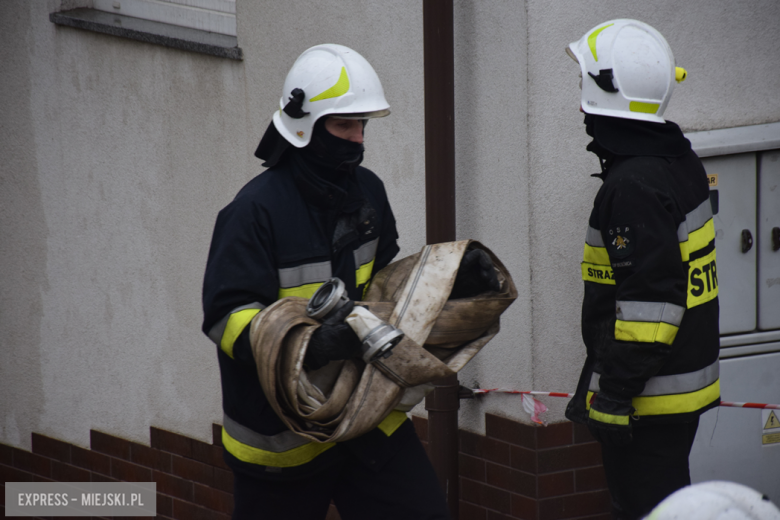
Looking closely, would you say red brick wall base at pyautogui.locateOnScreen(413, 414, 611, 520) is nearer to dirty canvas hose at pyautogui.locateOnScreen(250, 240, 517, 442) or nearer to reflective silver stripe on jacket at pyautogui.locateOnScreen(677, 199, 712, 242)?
dirty canvas hose at pyautogui.locateOnScreen(250, 240, 517, 442)

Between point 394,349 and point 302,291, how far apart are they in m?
0.37

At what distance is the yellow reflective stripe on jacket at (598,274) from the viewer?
2877 millimetres

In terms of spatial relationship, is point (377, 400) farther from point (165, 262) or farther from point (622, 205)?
point (165, 262)

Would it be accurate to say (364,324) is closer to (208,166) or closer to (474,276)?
(474,276)

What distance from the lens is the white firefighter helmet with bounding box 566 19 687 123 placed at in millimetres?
2812

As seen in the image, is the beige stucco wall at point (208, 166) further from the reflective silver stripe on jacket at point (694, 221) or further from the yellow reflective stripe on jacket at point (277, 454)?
the yellow reflective stripe on jacket at point (277, 454)

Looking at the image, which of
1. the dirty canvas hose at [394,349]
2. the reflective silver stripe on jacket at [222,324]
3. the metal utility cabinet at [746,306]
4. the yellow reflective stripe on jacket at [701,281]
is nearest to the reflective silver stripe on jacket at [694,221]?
the yellow reflective stripe on jacket at [701,281]

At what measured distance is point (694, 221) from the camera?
2.78 meters

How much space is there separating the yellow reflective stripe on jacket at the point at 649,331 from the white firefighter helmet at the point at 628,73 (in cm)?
66

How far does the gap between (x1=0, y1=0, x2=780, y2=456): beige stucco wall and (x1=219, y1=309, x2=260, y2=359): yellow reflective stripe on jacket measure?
1387mm

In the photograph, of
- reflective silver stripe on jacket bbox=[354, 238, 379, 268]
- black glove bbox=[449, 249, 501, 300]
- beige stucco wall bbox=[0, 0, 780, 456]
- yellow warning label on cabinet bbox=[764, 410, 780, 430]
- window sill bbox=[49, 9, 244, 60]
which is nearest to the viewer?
black glove bbox=[449, 249, 501, 300]

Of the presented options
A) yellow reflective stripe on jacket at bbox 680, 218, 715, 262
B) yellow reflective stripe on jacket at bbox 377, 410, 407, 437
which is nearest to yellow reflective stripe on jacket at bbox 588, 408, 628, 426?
yellow reflective stripe on jacket at bbox 680, 218, 715, 262

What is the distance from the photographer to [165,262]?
4.61 metres

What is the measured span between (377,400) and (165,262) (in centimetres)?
235
